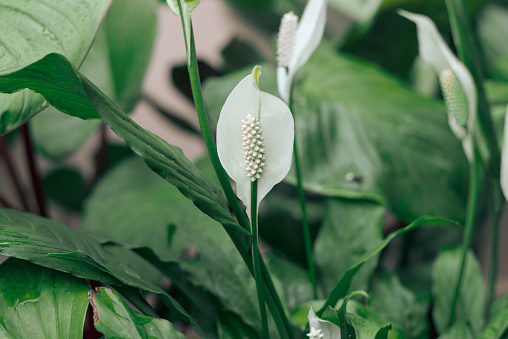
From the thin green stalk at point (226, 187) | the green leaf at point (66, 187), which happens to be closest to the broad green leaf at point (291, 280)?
the thin green stalk at point (226, 187)

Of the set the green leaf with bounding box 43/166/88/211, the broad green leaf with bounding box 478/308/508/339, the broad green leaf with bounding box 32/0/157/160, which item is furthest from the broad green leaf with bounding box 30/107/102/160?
the broad green leaf with bounding box 478/308/508/339

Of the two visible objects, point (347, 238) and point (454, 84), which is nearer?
point (454, 84)

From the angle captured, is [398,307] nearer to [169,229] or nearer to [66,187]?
[169,229]

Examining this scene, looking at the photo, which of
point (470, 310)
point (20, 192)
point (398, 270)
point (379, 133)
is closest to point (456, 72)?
point (379, 133)

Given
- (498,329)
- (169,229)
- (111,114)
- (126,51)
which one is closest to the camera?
(111,114)

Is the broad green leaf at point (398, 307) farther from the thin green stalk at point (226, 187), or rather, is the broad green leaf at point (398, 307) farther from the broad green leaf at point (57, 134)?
the broad green leaf at point (57, 134)

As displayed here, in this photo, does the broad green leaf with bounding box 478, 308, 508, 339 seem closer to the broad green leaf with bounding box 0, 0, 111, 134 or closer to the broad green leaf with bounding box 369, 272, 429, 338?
the broad green leaf with bounding box 369, 272, 429, 338

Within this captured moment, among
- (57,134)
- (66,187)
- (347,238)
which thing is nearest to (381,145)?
(347,238)
